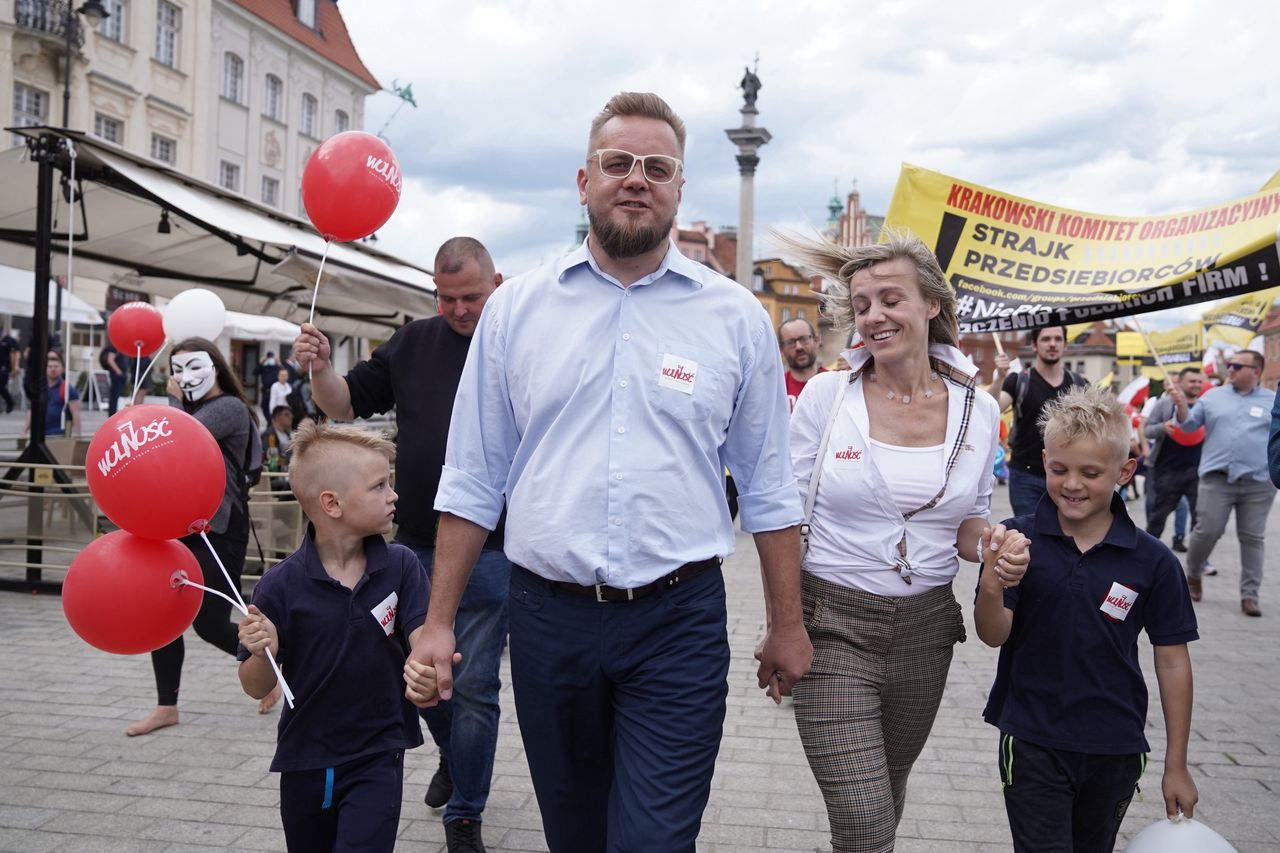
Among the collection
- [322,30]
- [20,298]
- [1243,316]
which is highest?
[322,30]

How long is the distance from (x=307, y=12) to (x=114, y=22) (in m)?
10.3

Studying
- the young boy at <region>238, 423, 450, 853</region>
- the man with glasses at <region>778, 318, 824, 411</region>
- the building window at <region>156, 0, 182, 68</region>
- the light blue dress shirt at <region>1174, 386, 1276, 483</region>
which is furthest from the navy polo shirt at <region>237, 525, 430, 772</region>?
the building window at <region>156, 0, 182, 68</region>

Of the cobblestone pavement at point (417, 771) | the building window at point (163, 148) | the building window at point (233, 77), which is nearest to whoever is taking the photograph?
the cobblestone pavement at point (417, 771)

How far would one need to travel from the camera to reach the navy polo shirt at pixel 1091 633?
2.78 m

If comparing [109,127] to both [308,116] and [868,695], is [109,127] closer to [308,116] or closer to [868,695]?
[308,116]

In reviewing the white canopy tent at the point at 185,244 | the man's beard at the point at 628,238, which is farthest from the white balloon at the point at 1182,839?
the white canopy tent at the point at 185,244

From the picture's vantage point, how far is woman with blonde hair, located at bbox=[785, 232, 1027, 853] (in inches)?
113

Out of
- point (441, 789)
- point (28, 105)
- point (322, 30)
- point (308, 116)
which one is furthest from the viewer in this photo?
point (322, 30)

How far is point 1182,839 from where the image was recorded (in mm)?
2666

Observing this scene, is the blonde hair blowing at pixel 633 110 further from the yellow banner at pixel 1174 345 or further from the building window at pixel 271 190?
the building window at pixel 271 190

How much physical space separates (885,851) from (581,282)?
1.65m

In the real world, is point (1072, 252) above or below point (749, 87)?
below

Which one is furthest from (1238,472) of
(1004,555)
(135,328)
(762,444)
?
(135,328)

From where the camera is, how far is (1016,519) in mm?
3146
